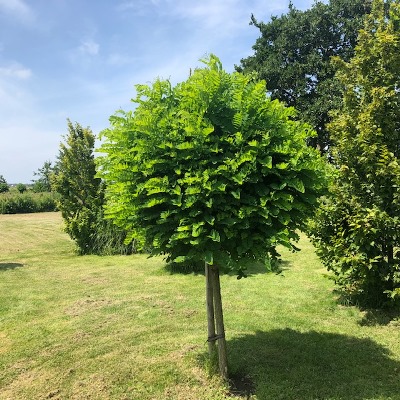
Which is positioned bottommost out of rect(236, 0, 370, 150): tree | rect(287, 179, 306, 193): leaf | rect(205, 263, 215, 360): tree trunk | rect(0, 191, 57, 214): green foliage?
rect(205, 263, 215, 360): tree trunk

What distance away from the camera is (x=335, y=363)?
501 centimetres

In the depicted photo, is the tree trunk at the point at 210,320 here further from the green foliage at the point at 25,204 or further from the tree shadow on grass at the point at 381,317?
the green foliage at the point at 25,204

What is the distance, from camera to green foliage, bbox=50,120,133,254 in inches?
623

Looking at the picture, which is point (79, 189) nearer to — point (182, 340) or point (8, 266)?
point (8, 266)

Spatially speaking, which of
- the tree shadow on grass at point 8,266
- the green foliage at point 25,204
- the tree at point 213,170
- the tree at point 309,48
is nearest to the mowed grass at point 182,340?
the tree at point 213,170

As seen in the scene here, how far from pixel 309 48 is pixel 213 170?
3028cm

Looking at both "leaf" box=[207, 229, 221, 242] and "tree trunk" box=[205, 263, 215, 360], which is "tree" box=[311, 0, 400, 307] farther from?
"leaf" box=[207, 229, 221, 242]

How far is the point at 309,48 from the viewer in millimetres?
30250

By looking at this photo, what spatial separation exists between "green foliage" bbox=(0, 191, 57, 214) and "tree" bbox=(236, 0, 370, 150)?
87.7ft

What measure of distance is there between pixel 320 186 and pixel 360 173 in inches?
118

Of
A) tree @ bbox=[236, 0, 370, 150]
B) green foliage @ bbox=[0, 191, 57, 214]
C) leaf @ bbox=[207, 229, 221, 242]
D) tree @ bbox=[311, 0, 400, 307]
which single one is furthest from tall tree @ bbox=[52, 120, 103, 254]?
green foliage @ bbox=[0, 191, 57, 214]

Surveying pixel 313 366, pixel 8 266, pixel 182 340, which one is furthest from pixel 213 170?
pixel 8 266

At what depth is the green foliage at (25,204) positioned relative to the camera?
4207 centimetres

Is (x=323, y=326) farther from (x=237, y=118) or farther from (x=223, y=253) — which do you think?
(x=237, y=118)
